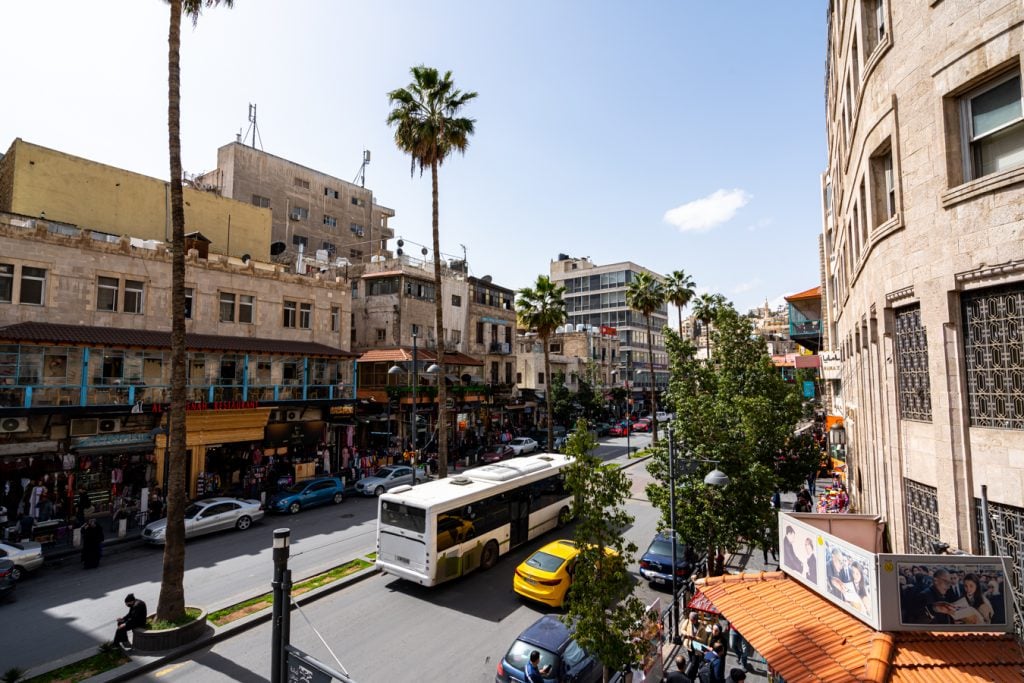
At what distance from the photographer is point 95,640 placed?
1288 centimetres

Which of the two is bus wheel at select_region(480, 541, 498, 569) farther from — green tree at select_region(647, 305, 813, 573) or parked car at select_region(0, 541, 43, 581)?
parked car at select_region(0, 541, 43, 581)

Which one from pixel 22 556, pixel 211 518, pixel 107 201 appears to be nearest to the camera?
pixel 22 556

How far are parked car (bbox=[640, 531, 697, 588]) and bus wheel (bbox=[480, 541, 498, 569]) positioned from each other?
501cm

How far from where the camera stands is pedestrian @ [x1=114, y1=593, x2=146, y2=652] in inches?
475

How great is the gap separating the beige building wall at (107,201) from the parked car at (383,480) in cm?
1966

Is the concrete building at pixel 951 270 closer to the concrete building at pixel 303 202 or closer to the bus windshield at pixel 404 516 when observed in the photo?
the bus windshield at pixel 404 516

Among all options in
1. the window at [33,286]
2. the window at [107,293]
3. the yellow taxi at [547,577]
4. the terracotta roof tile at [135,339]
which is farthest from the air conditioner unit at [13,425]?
the yellow taxi at [547,577]

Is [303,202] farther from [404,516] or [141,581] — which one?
[404,516]

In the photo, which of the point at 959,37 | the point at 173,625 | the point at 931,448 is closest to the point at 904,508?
the point at 931,448

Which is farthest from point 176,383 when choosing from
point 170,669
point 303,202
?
point 303,202

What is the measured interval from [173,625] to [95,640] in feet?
7.13

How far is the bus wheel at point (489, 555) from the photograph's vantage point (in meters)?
18.1

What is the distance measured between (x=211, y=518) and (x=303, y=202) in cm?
3784

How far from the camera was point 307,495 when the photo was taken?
2605 cm
